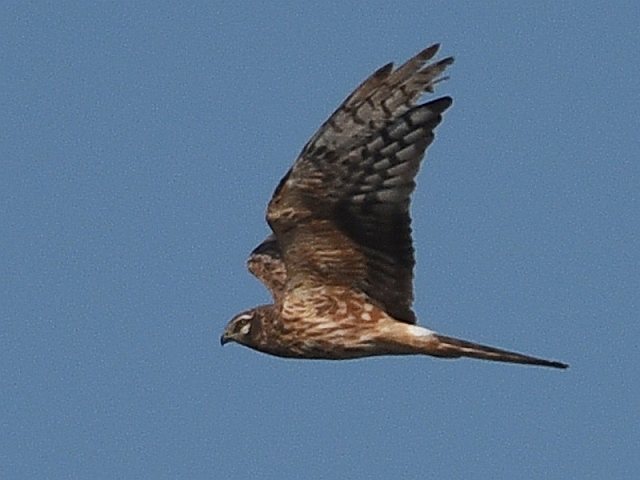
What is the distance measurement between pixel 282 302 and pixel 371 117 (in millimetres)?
1593

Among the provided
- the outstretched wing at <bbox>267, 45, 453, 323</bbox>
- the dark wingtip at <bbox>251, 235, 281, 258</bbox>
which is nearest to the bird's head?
the outstretched wing at <bbox>267, 45, 453, 323</bbox>

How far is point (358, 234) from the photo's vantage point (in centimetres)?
1495

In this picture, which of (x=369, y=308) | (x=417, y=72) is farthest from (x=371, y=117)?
(x=369, y=308)

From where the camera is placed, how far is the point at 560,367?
14414 millimetres

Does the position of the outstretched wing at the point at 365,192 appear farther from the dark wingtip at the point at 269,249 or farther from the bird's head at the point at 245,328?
the dark wingtip at the point at 269,249

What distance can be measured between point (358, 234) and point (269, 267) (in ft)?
5.95

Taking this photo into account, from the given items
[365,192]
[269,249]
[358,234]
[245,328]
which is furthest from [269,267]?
[365,192]

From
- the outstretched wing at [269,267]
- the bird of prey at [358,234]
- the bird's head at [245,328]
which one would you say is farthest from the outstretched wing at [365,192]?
the outstretched wing at [269,267]

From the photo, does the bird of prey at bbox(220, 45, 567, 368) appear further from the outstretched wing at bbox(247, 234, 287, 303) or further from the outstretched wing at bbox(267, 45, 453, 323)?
the outstretched wing at bbox(247, 234, 287, 303)

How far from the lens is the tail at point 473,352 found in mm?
14578

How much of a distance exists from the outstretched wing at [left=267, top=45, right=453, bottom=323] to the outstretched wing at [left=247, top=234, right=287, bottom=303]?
1169 millimetres

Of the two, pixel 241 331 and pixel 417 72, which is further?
pixel 241 331

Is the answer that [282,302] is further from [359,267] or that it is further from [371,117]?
[371,117]

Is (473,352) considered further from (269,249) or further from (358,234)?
(269,249)
